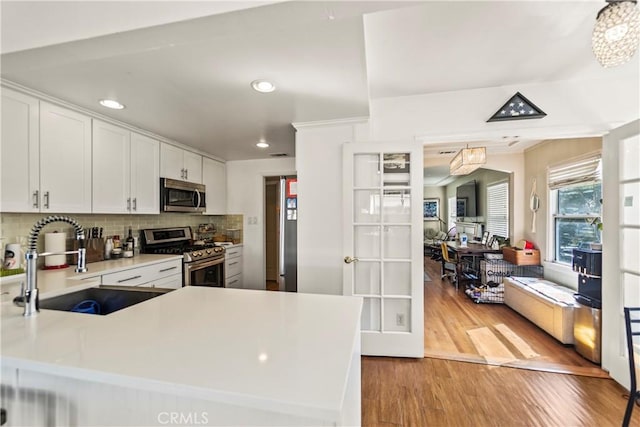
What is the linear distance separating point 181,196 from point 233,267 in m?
1.31

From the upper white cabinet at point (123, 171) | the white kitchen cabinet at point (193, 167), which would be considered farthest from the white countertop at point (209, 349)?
the white kitchen cabinet at point (193, 167)

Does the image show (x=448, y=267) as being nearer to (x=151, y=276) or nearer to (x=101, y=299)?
(x=151, y=276)

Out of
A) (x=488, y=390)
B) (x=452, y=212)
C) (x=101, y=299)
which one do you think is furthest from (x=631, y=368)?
(x=452, y=212)

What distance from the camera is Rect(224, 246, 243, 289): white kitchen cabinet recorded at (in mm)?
3830

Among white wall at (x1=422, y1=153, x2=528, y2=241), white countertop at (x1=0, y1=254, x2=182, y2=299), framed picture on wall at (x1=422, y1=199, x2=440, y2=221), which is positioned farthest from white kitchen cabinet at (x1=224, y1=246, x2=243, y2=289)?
framed picture on wall at (x1=422, y1=199, x2=440, y2=221)

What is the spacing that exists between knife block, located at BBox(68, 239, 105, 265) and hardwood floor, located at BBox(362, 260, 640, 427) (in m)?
2.64

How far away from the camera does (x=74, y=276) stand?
1.97m

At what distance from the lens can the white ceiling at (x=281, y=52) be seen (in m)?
1.17

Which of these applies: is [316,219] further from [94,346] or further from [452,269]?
[452,269]

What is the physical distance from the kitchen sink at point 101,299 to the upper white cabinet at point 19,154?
2.66ft

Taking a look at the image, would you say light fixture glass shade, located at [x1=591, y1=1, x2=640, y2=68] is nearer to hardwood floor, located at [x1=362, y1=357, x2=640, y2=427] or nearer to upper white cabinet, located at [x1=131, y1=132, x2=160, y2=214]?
hardwood floor, located at [x1=362, y1=357, x2=640, y2=427]

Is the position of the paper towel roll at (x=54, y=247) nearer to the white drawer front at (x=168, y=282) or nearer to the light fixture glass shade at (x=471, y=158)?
the white drawer front at (x=168, y=282)

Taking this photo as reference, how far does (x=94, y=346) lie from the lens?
0.86 metres

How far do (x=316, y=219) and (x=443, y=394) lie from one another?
65.8 inches
